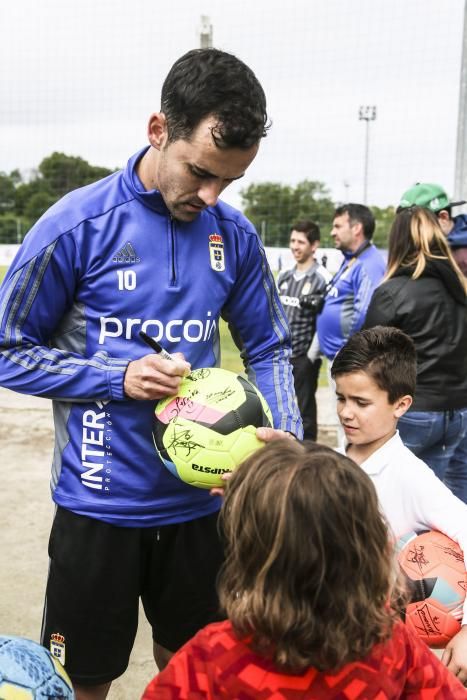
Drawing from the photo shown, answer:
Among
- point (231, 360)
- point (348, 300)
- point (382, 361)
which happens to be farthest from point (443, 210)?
point (231, 360)

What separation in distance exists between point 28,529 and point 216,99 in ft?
10.5

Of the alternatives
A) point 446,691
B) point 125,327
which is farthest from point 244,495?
point 125,327

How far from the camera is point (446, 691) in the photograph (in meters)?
1.40

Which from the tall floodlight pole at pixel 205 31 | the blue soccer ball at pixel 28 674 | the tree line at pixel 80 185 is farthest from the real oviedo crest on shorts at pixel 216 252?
the tree line at pixel 80 185

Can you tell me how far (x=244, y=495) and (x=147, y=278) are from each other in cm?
81

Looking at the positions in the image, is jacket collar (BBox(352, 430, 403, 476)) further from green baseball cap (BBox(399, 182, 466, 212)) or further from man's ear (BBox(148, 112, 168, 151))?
green baseball cap (BBox(399, 182, 466, 212))

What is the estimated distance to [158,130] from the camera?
1.85 meters

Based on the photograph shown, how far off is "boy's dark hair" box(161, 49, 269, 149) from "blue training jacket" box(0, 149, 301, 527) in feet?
0.82

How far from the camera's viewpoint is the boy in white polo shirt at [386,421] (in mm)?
2301

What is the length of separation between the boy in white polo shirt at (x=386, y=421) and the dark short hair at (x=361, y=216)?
2.85 metres

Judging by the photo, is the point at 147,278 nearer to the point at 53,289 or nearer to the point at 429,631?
the point at 53,289

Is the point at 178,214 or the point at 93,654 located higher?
Answer: the point at 178,214

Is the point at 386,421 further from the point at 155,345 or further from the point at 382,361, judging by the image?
the point at 155,345

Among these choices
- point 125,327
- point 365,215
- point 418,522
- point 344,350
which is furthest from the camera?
point 365,215
